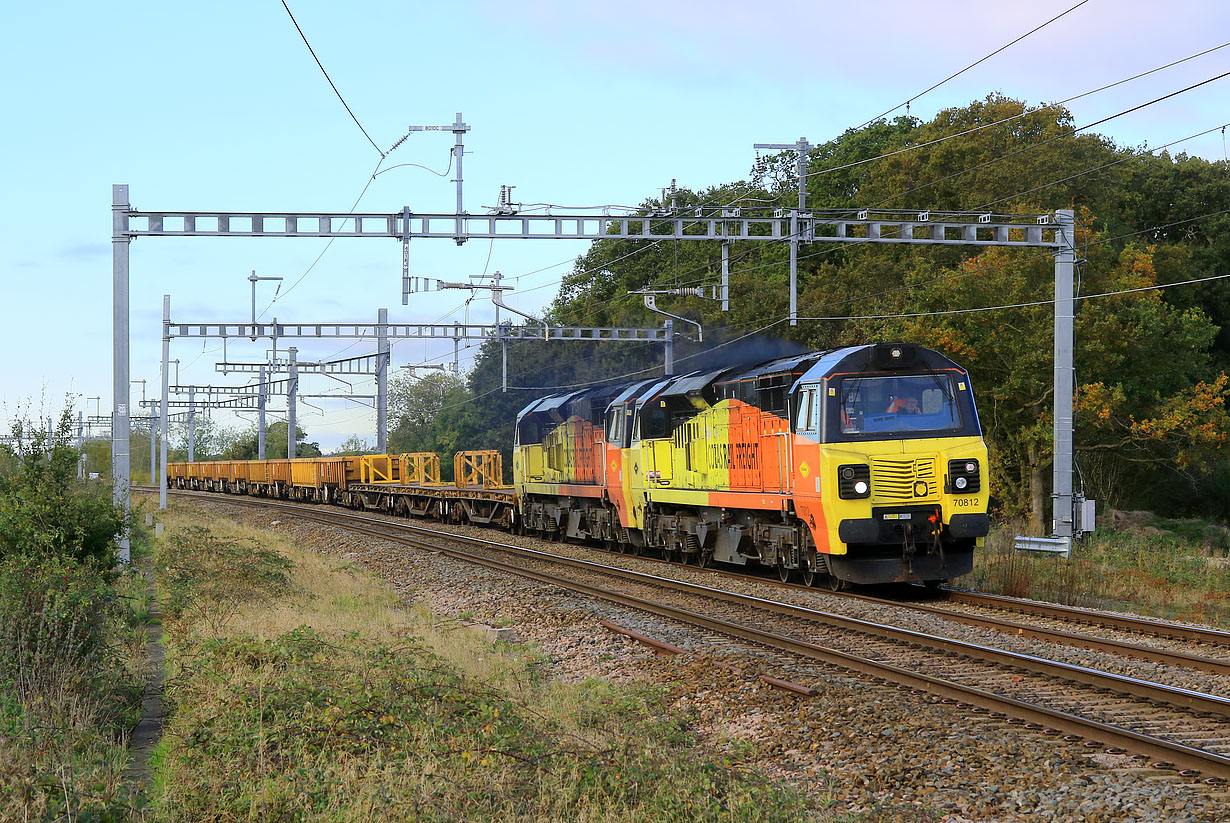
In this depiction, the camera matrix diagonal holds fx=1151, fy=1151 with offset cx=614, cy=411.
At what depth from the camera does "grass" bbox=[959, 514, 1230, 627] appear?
1581 centimetres

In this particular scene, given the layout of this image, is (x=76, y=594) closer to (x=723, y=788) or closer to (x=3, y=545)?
(x=3, y=545)

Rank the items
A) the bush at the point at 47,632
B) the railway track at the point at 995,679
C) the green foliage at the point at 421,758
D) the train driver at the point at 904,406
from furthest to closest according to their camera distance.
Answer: the train driver at the point at 904,406, the bush at the point at 47,632, the railway track at the point at 995,679, the green foliage at the point at 421,758

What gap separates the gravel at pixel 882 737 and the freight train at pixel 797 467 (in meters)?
1.60

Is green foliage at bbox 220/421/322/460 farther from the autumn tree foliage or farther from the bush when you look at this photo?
the bush

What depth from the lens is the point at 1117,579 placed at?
57.7ft

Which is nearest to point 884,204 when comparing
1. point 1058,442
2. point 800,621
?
point 1058,442

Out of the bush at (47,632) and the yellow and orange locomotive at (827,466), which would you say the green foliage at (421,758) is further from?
the yellow and orange locomotive at (827,466)

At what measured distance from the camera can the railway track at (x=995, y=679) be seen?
7.86 m

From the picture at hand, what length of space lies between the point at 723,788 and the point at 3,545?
10724mm

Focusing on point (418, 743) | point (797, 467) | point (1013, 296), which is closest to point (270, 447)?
point (1013, 296)

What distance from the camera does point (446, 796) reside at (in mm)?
6414

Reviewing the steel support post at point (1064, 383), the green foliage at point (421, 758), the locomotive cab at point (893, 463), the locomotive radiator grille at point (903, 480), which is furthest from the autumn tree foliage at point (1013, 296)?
the green foliage at point (421, 758)

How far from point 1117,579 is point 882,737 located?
440 inches

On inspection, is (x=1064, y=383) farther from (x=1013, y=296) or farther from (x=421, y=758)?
(x=421, y=758)
